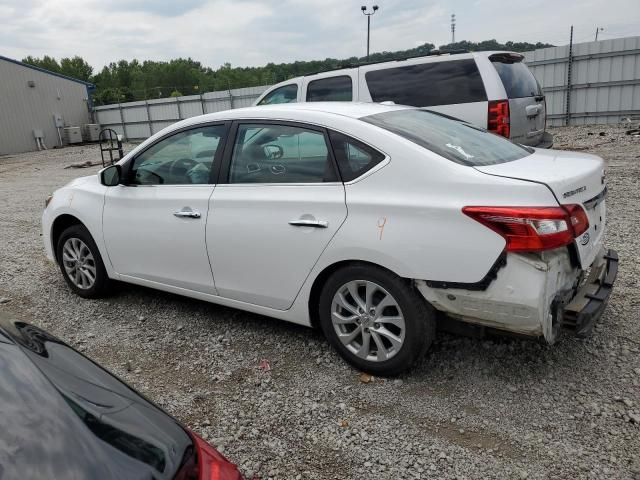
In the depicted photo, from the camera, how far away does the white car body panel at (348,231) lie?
8.73 feet

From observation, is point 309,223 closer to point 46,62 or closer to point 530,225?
point 530,225

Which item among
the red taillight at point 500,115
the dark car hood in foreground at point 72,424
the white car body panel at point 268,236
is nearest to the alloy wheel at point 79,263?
the white car body panel at point 268,236

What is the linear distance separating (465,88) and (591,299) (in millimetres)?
4387

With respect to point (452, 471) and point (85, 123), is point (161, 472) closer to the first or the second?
point (452, 471)

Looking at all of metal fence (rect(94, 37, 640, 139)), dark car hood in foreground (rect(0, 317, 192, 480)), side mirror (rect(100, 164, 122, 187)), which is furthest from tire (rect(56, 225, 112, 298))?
metal fence (rect(94, 37, 640, 139))

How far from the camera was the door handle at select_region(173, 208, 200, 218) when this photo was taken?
12.2 ft

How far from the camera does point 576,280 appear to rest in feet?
9.84

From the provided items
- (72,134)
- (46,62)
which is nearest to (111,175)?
(72,134)

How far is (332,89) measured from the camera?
7789 millimetres

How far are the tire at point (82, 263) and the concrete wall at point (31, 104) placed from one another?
982 inches

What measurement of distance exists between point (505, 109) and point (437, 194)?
4227 millimetres

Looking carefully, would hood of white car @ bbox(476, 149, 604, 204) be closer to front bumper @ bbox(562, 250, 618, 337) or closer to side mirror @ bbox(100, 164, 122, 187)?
front bumper @ bbox(562, 250, 618, 337)

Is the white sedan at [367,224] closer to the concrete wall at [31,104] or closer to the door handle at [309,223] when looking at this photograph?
the door handle at [309,223]

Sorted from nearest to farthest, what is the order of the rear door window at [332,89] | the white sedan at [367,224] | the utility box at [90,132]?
the white sedan at [367,224]
the rear door window at [332,89]
the utility box at [90,132]
